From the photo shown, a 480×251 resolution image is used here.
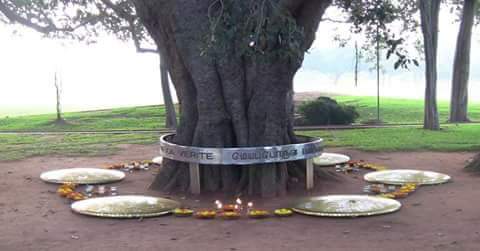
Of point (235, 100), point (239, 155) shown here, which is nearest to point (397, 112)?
point (235, 100)

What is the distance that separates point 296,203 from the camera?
297 inches

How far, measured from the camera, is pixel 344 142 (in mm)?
15070

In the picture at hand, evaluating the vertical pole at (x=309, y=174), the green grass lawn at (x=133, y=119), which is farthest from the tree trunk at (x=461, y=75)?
the vertical pole at (x=309, y=174)

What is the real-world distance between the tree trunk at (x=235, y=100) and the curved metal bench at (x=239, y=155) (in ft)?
0.89

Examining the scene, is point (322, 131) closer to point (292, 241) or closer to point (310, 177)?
point (310, 177)

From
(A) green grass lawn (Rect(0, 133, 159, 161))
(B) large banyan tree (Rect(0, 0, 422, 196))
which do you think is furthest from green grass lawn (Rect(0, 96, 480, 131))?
(B) large banyan tree (Rect(0, 0, 422, 196))

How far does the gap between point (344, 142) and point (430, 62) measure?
19.0 ft

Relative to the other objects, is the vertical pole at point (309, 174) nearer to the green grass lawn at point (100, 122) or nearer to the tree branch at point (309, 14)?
the tree branch at point (309, 14)

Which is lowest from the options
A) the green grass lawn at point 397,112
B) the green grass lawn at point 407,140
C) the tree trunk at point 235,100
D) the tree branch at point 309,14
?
the green grass lawn at point 407,140

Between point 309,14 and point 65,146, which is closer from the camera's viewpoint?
point 309,14

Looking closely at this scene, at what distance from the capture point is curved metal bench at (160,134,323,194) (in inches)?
310

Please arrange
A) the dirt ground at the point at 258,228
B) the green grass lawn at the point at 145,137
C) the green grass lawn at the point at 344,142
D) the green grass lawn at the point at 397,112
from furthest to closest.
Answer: the green grass lawn at the point at 397,112 < the green grass lawn at the point at 145,137 < the green grass lawn at the point at 344,142 < the dirt ground at the point at 258,228

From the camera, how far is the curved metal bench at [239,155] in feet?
25.8

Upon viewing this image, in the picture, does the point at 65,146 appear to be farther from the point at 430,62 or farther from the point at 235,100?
the point at 430,62
